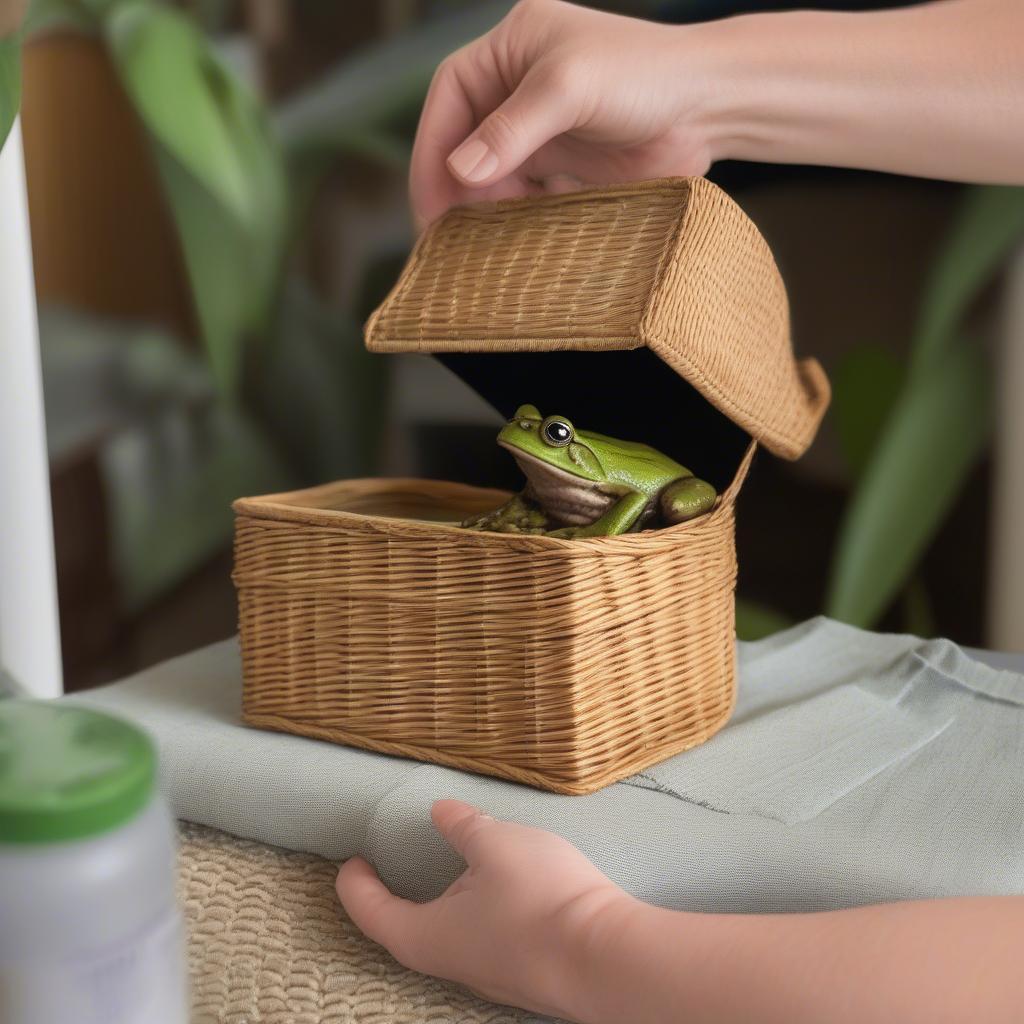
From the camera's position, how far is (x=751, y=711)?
81 centimetres

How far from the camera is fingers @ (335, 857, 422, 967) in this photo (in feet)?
1.76

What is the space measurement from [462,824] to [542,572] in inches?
5.8

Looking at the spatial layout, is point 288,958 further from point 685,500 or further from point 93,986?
point 685,500

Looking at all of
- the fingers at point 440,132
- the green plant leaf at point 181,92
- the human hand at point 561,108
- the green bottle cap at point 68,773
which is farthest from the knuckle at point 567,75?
the green plant leaf at point 181,92

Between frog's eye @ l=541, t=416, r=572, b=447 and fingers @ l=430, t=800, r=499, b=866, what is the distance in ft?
0.75

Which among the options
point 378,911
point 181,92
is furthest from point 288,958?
point 181,92

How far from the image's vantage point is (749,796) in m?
0.65

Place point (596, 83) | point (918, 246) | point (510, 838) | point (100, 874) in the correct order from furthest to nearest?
point (918, 246), point (596, 83), point (510, 838), point (100, 874)

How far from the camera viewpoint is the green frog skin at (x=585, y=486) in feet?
2.29

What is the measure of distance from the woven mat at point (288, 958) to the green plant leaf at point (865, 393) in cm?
93

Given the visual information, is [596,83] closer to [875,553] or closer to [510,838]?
[510,838]

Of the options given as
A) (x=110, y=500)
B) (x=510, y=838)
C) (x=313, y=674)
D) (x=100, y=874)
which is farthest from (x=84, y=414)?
(x=100, y=874)

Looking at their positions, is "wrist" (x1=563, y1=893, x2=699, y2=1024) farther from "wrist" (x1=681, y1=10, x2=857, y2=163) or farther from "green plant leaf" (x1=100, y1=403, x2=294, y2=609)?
"green plant leaf" (x1=100, y1=403, x2=294, y2=609)

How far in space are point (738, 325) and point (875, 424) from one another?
27.3 inches
